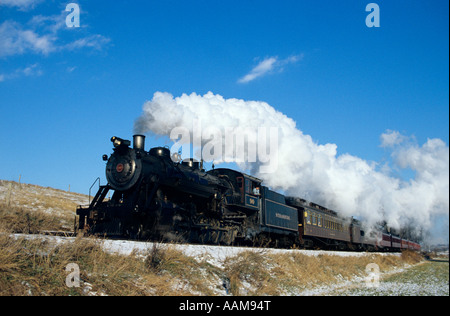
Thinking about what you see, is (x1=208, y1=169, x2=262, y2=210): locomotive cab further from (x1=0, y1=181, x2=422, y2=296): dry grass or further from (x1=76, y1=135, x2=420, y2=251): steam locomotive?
(x1=0, y1=181, x2=422, y2=296): dry grass

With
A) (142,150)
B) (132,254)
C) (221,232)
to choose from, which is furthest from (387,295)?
(142,150)

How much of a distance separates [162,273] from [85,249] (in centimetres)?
182

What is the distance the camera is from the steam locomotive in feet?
37.2

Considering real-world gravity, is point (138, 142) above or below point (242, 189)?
above

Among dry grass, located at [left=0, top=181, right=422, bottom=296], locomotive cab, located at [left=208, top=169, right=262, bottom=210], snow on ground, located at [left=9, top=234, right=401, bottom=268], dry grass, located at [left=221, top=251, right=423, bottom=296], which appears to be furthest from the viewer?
locomotive cab, located at [left=208, top=169, right=262, bottom=210]

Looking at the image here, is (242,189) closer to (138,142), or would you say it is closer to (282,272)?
(282,272)

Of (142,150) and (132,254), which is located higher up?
(142,150)

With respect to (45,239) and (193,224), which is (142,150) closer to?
(193,224)

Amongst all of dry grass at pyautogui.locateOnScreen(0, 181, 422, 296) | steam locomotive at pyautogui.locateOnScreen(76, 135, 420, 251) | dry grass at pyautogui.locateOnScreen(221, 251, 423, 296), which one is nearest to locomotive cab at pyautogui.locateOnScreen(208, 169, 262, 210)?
steam locomotive at pyautogui.locateOnScreen(76, 135, 420, 251)

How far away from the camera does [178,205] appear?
1291 centimetres

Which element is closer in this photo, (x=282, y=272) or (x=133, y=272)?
(x=133, y=272)

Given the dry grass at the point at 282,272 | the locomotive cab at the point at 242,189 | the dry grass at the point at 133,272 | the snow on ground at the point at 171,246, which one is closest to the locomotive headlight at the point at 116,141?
the dry grass at the point at 133,272

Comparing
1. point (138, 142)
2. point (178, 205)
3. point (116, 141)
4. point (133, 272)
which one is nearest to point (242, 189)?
point (178, 205)

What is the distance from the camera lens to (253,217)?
17.1 m
